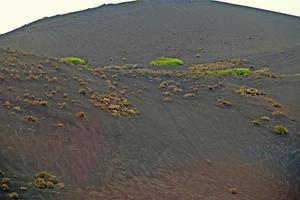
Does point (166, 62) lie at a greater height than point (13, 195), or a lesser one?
greater

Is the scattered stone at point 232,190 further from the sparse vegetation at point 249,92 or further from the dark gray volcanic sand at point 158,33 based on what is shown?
the dark gray volcanic sand at point 158,33

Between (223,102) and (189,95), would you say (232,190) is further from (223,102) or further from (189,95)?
(189,95)

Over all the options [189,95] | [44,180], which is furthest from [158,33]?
[44,180]

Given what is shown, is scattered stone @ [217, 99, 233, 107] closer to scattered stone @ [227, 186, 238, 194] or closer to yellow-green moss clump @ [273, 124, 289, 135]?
yellow-green moss clump @ [273, 124, 289, 135]

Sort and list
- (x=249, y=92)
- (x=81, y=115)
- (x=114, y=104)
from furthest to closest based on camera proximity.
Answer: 1. (x=249, y=92)
2. (x=114, y=104)
3. (x=81, y=115)

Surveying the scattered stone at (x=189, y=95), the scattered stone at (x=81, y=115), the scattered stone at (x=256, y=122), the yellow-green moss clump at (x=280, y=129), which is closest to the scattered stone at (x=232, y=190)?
the scattered stone at (x=81, y=115)

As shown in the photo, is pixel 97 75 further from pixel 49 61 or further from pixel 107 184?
pixel 107 184

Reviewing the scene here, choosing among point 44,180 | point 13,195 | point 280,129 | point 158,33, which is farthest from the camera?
point 158,33

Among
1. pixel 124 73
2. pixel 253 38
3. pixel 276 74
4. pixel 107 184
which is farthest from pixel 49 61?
pixel 253 38

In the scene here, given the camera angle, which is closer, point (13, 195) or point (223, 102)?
point (13, 195)

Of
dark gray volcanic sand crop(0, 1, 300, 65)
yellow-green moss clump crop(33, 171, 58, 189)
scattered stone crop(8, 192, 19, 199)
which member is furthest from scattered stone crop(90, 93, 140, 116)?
dark gray volcanic sand crop(0, 1, 300, 65)
